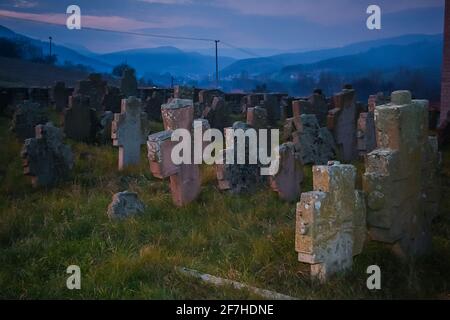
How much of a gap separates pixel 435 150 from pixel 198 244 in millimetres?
3184

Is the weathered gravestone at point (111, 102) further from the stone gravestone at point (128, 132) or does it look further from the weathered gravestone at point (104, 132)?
the stone gravestone at point (128, 132)

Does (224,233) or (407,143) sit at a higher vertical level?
(407,143)

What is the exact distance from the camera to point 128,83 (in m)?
23.2

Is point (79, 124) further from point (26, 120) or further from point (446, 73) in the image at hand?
point (446, 73)

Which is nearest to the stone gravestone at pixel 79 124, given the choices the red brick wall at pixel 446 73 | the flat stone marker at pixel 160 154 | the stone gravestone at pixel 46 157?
the stone gravestone at pixel 46 157

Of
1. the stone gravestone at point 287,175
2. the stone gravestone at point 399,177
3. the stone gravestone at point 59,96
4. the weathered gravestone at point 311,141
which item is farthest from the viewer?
the stone gravestone at point 59,96

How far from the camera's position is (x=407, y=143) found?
596 cm

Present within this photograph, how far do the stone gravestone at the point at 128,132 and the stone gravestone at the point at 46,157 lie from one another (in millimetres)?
1099

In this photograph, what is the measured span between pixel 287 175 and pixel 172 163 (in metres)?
1.96

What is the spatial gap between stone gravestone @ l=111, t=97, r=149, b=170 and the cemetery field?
212 centimetres

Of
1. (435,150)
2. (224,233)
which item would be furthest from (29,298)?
(435,150)

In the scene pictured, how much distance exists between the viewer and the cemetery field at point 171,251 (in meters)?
5.21

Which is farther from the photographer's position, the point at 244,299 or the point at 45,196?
the point at 45,196
